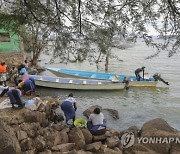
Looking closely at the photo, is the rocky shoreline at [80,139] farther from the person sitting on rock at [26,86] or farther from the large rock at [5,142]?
the person sitting on rock at [26,86]

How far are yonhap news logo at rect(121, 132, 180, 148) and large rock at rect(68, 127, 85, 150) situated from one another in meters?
1.41

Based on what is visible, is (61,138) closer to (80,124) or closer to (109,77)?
(80,124)

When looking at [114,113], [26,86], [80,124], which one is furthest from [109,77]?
→ [80,124]

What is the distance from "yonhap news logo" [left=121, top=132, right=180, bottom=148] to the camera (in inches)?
345

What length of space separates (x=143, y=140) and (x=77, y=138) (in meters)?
2.03

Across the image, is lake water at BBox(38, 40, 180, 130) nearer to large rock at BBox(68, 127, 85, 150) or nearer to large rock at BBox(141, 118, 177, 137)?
large rock at BBox(141, 118, 177, 137)

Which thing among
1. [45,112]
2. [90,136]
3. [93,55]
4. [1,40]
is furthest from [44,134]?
[1,40]

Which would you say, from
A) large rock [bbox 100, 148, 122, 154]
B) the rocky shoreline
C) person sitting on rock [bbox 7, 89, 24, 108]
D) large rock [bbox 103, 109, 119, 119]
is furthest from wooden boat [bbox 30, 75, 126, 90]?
large rock [bbox 100, 148, 122, 154]

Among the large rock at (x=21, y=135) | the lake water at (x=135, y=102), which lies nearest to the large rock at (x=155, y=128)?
the lake water at (x=135, y=102)

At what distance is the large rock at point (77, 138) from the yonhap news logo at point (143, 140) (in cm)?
141

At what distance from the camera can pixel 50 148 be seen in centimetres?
847

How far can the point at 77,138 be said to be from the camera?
8.91m

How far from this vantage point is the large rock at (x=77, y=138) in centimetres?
879

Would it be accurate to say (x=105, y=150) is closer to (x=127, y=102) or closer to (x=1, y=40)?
(x=127, y=102)
